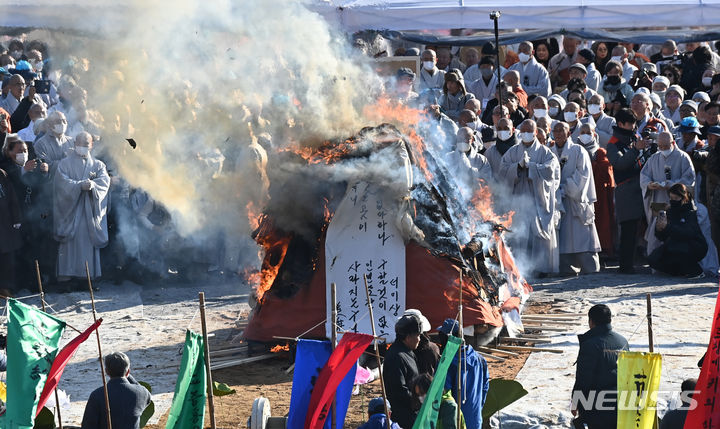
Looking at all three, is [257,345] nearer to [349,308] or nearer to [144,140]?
[349,308]

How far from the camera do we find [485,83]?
19.8 metres

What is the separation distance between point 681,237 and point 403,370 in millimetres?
7584

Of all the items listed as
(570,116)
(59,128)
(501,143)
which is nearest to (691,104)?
Answer: (570,116)

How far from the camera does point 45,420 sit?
9570mm

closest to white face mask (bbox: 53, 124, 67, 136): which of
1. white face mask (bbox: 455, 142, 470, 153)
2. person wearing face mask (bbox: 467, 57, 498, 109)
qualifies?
white face mask (bbox: 455, 142, 470, 153)

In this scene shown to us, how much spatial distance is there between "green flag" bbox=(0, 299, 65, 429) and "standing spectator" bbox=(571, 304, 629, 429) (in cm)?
361

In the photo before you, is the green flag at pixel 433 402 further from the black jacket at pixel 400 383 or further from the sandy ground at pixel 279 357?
the sandy ground at pixel 279 357

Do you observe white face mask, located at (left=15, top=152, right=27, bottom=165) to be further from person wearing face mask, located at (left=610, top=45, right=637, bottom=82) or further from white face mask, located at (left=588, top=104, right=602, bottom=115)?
person wearing face mask, located at (left=610, top=45, right=637, bottom=82)

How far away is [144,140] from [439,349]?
4.64 m

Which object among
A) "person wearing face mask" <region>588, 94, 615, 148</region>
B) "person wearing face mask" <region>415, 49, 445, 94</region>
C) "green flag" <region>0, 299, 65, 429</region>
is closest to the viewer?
"green flag" <region>0, 299, 65, 429</region>

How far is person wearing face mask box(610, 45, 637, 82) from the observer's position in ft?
66.9

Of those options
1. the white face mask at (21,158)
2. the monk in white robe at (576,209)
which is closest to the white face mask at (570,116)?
the monk in white robe at (576,209)

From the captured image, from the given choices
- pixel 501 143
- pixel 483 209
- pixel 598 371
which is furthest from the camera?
pixel 501 143

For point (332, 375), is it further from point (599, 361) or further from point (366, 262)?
point (366, 262)
